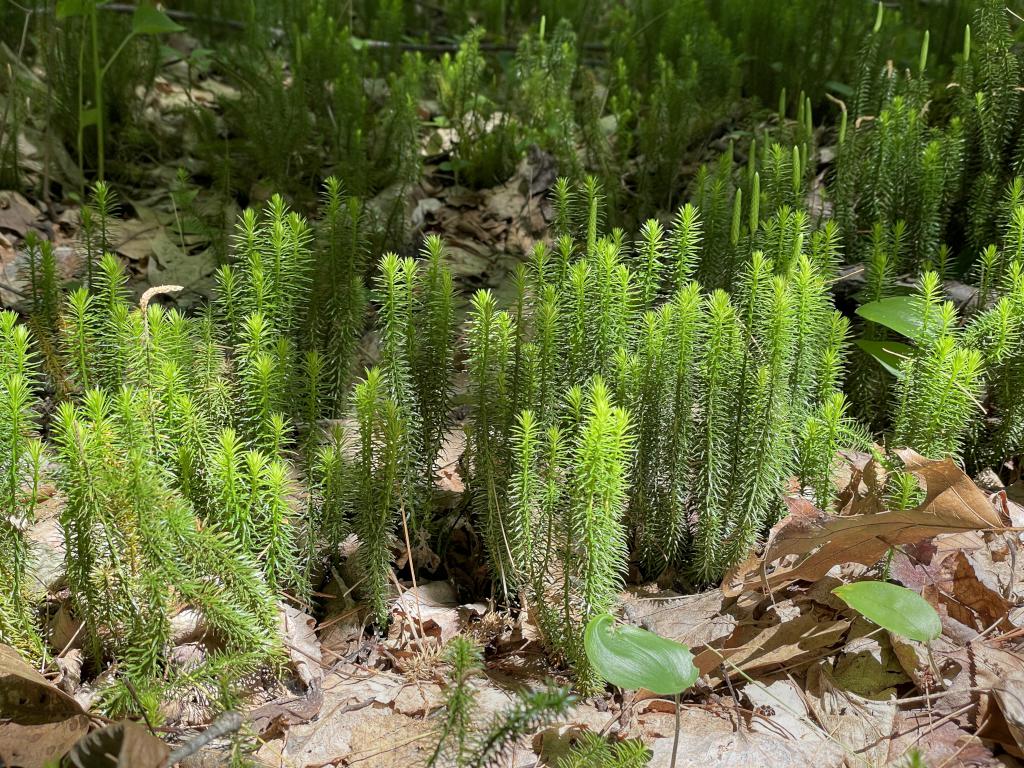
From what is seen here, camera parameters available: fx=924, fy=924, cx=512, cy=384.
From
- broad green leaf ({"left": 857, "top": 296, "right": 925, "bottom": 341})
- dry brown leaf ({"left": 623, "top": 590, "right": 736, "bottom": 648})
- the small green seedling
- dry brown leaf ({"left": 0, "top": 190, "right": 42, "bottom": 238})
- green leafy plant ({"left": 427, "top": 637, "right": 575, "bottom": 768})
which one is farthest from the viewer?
dry brown leaf ({"left": 0, "top": 190, "right": 42, "bottom": 238})

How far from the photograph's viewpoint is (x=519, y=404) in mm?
2088

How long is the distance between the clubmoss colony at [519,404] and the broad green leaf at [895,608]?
30cm

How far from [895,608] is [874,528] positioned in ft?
0.80

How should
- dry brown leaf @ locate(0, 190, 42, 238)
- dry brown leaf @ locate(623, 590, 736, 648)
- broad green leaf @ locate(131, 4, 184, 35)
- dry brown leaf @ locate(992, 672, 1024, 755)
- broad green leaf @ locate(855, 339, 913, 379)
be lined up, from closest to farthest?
1. dry brown leaf @ locate(992, 672, 1024, 755)
2. dry brown leaf @ locate(623, 590, 736, 648)
3. broad green leaf @ locate(855, 339, 913, 379)
4. broad green leaf @ locate(131, 4, 184, 35)
5. dry brown leaf @ locate(0, 190, 42, 238)

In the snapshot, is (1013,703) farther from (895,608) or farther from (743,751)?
(743,751)

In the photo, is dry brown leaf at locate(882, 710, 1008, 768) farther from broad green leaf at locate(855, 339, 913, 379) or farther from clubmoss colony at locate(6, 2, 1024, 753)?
broad green leaf at locate(855, 339, 913, 379)

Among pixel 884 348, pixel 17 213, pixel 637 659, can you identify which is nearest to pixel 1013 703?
pixel 637 659

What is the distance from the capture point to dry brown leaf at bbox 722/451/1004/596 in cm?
192

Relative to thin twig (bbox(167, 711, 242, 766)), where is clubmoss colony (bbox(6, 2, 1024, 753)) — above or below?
above

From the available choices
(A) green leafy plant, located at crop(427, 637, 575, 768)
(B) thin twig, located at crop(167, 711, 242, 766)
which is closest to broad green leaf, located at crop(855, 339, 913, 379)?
(A) green leafy plant, located at crop(427, 637, 575, 768)

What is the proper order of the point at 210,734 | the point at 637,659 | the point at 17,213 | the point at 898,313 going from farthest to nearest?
the point at 17,213
the point at 898,313
the point at 637,659
the point at 210,734

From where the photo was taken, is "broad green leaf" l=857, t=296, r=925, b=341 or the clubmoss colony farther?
"broad green leaf" l=857, t=296, r=925, b=341

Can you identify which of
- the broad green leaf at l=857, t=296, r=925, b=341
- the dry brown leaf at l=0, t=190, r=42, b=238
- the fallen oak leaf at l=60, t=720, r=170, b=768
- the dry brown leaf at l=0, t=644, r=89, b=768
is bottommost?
the dry brown leaf at l=0, t=644, r=89, b=768

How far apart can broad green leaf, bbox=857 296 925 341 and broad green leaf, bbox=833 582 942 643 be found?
0.78 meters
